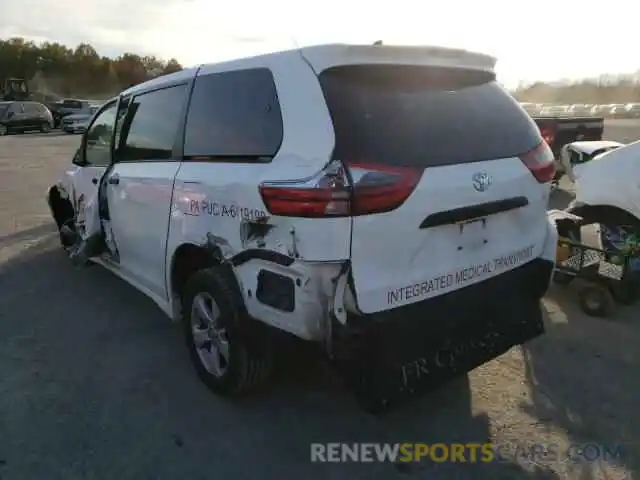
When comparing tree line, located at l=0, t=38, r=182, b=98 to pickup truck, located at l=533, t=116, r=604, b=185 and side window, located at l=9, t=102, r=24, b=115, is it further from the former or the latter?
pickup truck, located at l=533, t=116, r=604, b=185

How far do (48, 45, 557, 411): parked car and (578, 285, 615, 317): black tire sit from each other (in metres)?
1.43

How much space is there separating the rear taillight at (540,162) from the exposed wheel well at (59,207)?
4788mm

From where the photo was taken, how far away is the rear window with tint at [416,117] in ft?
8.11

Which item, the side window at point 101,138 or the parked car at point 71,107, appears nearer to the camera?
the side window at point 101,138

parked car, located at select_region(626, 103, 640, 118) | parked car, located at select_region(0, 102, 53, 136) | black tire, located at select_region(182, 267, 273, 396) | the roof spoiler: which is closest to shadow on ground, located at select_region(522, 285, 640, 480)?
black tire, located at select_region(182, 267, 273, 396)

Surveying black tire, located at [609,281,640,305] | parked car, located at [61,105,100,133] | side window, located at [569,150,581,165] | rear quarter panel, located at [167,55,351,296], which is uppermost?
rear quarter panel, located at [167,55,351,296]

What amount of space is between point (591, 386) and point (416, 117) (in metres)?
2.01

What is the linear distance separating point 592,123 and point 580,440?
29.6ft

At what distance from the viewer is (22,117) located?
28781mm

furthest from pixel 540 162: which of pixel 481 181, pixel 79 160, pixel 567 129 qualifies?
pixel 567 129

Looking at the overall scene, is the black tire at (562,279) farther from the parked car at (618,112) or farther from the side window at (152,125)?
the parked car at (618,112)

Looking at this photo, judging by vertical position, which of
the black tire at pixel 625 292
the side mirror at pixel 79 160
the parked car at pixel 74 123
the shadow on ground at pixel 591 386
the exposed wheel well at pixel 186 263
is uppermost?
the side mirror at pixel 79 160

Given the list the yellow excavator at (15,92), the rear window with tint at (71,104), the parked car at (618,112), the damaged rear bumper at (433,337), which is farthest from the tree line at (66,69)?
the damaged rear bumper at (433,337)

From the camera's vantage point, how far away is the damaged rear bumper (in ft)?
8.10
